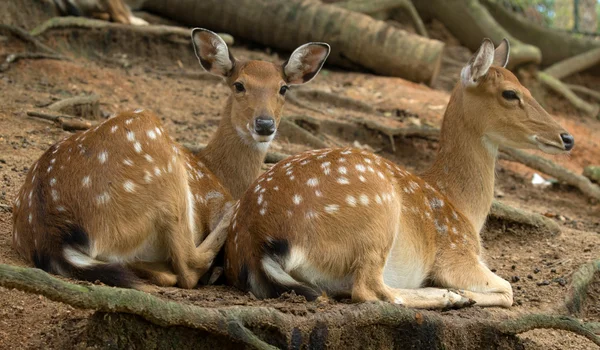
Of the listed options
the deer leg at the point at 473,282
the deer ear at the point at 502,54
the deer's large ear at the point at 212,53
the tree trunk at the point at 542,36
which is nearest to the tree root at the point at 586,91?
the tree trunk at the point at 542,36

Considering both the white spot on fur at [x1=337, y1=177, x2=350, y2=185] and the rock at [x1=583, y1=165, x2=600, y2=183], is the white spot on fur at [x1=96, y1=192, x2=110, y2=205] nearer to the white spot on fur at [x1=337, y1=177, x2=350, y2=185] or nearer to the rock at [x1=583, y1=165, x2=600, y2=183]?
the white spot on fur at [x1=337, y1=177, x2=350, y2=185]

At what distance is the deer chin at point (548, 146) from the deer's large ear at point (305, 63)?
1736 mm

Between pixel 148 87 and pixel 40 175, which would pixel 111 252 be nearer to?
pixel 40 175

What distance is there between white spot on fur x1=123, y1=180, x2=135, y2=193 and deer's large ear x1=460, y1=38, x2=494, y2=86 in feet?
8.80

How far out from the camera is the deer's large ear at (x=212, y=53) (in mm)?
6652

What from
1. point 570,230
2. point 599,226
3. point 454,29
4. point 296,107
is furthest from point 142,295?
point 454,29

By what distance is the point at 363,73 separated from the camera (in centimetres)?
1277

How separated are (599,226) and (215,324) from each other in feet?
19.0

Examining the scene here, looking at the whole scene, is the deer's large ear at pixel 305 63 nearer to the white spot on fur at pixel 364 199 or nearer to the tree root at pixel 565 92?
the white spot on fur at pixel 364 199

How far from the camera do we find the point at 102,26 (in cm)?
1106

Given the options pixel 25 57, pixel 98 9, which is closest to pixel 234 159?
pixel 25 57

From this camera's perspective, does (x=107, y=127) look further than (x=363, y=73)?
No

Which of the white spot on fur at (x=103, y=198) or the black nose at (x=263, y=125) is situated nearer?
the white spot on fur at (x=103, y=198)

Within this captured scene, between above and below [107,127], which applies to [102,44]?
below
